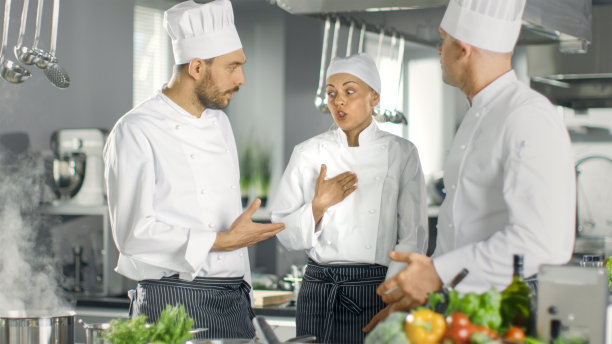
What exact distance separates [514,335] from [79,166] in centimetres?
329

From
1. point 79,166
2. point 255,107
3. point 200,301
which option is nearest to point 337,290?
point 200,301

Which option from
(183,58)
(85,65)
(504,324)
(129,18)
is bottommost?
(504,324)

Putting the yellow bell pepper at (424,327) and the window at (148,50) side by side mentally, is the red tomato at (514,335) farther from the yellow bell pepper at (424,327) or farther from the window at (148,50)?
the window at (148,50)

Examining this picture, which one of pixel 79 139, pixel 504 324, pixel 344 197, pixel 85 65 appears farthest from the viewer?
pixel 85 65

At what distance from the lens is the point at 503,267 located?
6.24ft

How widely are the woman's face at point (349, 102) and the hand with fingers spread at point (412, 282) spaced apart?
3.22ft

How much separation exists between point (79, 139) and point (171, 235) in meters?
2.25

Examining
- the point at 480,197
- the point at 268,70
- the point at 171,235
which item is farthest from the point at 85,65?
the point at 480,197

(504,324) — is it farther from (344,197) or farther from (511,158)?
(344,197)

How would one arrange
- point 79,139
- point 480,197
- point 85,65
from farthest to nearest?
point 85,65, point 79,139, point 480,197

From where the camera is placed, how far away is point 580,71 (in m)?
4.86

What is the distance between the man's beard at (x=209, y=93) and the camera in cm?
253

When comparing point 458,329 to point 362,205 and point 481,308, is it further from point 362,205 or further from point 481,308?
point 362,205

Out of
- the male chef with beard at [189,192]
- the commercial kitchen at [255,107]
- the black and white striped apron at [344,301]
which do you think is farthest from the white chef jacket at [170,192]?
the commercial kitchen at [255,107]
